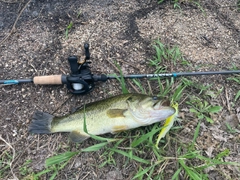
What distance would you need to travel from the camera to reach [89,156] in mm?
3029

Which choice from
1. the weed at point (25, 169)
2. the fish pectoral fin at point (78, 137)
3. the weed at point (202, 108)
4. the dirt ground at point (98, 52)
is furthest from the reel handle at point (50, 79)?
the weed at point (202, 108)

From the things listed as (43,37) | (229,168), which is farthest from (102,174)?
(43,37)

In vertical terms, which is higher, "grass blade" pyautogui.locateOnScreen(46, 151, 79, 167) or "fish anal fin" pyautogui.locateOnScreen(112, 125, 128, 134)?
"fish anal fin" pyautogui.locateOnScreen(112, 125, 128, 134)

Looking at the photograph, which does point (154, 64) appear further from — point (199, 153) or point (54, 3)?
point (54, 3)

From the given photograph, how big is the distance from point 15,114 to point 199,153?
209cm

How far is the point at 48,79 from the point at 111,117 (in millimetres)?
879

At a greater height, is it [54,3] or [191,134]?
[54,3]

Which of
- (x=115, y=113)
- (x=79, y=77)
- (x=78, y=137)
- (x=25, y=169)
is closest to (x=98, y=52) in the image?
(x=79, y=77)

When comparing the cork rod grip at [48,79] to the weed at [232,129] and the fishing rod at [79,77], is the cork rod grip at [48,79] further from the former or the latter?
the weed at [232,129]

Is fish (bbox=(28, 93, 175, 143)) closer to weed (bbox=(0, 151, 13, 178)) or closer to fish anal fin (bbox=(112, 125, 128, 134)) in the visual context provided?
fish anal fin (bbox=(112, 125, 128, 134))

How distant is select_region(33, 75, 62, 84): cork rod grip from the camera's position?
3141 millimetres

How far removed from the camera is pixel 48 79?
319cm

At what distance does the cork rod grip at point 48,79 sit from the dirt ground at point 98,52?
0.19m


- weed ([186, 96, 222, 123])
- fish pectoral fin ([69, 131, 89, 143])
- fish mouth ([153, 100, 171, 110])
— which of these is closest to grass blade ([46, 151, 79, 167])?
fish pectoral fin ([69, 131, 89, 143])
